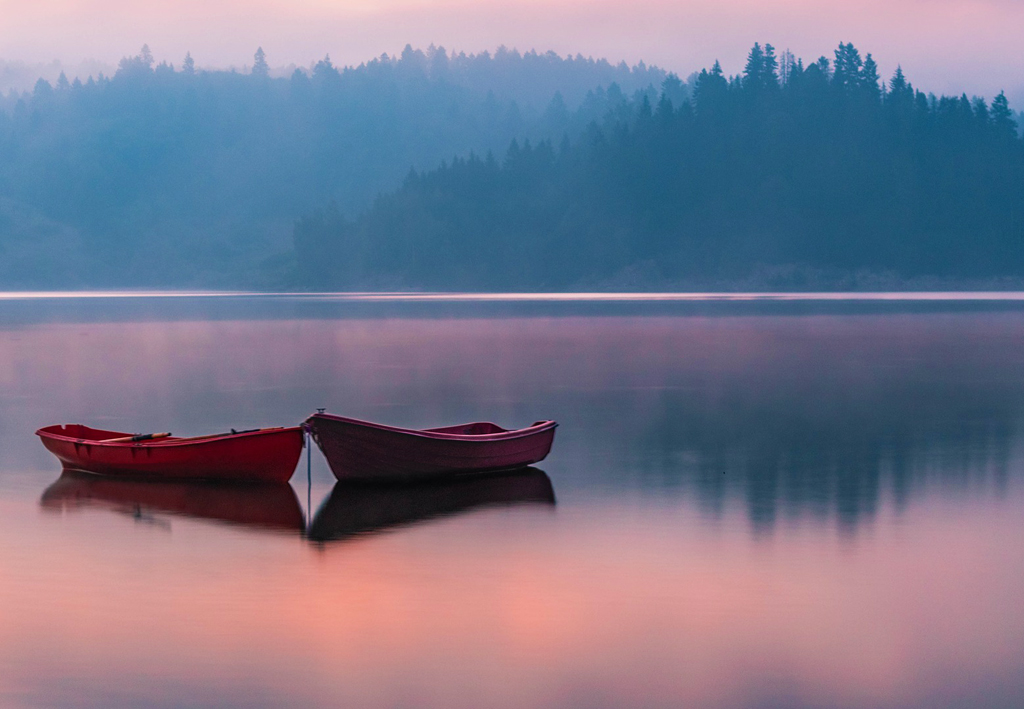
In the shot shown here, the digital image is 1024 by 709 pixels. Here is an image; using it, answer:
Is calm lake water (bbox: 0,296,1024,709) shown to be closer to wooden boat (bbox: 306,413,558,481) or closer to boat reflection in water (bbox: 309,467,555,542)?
boat reflection in water (bbox: 309,467,555,542)

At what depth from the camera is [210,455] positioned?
Result: 2258 cm

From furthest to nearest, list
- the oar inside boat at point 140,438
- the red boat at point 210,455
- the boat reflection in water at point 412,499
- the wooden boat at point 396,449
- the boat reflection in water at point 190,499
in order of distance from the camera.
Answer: the oar inside boat at point 140,438 → the red boat at point 210,455 → the wooden boat at point 396,449 → the boat reflection in water at point 190,499 → the boat reflection in water at point 412,499

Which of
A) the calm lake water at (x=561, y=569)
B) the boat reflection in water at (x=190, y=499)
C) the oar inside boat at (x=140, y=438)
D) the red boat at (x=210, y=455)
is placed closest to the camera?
the calm lake water at (x=561, y=569)

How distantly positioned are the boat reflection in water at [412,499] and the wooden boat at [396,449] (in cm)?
25

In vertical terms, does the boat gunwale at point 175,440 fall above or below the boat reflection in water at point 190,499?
above

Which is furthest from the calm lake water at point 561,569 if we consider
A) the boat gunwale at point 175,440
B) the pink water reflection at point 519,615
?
the boat gunwale at point 175,440

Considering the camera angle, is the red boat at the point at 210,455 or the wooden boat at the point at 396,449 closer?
the wooden boat at the point at 396,449

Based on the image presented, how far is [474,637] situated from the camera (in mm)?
13461

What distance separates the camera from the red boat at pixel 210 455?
887 inches

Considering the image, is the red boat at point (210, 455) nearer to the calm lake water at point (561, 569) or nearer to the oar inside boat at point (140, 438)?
the oar inside boat at point (140, 438)

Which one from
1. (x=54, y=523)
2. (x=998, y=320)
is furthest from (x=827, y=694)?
(x=998, y=320)

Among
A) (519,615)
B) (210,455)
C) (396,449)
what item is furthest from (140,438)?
(519,615)

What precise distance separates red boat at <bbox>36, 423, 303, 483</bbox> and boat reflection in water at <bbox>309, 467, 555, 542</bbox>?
119 centimetres

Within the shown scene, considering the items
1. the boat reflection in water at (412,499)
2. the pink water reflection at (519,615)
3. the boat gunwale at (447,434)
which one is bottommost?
the boat reflection in water at (412,499)
